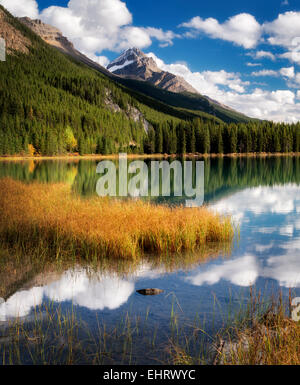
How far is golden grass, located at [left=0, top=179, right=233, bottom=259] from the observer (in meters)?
11.4

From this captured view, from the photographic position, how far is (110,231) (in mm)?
11945

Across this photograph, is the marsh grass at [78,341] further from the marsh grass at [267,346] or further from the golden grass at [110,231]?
the golden grass at [110,231]

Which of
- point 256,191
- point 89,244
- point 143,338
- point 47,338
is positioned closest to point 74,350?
point 47,338

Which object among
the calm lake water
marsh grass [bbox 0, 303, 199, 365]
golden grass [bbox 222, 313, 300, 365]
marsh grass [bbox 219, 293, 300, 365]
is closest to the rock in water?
the calm lake water

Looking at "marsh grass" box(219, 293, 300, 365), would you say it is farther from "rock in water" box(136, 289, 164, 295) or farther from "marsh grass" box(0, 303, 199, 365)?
"rock in water" box(136, 289, 164, 295)

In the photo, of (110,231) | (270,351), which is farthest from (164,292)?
(110,231)

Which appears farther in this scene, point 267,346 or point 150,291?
point 150,291

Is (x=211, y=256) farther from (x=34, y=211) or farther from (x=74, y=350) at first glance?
(x=34, y=211)

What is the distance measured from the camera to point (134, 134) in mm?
190250

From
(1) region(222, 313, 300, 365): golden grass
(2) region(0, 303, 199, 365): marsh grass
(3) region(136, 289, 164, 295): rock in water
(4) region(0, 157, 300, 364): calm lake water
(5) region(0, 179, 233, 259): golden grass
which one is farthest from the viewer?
(5) region(0, 179, 233, 259): golden grass

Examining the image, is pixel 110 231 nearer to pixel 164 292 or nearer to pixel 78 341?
pixel 164 292

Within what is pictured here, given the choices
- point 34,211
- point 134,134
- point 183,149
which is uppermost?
point 134,134

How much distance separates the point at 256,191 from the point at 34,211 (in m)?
21.3

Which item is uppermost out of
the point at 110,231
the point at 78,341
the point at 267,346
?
the point at 110,231
